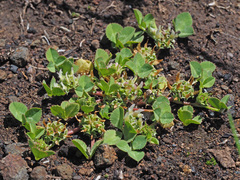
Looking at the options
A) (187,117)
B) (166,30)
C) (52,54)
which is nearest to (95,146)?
(187,117)

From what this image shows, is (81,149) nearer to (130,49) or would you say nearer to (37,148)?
(37,148)

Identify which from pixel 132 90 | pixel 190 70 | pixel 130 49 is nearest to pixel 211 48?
pixel 190 70

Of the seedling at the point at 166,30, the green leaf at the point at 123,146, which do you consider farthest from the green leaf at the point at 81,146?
the seedling at the point at 166,30

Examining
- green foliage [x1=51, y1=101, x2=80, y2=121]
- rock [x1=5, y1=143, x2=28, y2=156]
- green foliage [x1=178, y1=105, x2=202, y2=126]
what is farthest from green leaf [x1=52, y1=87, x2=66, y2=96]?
green foliage [x1=178, y1=105, x2=202, y2=126]

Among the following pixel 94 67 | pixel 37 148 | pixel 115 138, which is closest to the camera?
pixel 37 148

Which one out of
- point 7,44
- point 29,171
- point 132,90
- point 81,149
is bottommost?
point 29,171

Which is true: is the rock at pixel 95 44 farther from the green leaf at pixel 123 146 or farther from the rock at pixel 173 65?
the green leaf at pixel 123 146
